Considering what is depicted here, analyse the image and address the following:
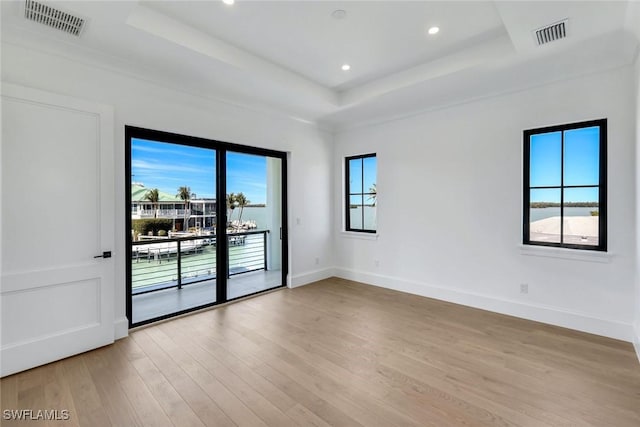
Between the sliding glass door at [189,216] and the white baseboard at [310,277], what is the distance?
0.67 feet

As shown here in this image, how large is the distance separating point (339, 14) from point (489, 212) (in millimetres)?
3062

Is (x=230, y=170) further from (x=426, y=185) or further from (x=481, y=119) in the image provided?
(x=481, y=119)

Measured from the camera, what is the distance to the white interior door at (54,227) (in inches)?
98.2

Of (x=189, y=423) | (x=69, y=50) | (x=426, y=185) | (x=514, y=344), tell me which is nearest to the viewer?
(x=189, y=423)

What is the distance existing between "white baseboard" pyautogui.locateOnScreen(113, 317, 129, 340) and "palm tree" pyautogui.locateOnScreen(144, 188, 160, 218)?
123 cm

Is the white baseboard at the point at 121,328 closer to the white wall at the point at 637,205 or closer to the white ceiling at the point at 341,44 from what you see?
the white ceiling at the point at 341,44

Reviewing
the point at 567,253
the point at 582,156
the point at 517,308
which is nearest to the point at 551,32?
the point at 582,156

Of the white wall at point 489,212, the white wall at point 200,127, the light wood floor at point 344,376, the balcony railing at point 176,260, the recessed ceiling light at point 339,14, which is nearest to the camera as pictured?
the light wood floor at point 344,376

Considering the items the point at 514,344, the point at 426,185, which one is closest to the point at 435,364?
the point at 514,344

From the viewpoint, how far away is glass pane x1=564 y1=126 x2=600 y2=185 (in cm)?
327

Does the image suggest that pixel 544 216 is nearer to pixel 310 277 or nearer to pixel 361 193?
pixel 361 193

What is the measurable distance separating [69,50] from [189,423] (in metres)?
3.44

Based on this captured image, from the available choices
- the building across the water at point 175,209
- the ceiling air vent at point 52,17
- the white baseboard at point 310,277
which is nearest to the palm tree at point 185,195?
the building across the water at point 175,209

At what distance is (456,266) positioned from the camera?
4.27m
